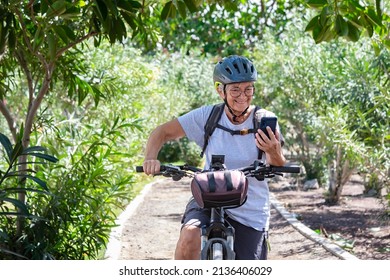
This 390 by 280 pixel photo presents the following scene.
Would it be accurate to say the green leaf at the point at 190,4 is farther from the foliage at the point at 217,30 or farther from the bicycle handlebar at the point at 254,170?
the foliage at the point at 217,30

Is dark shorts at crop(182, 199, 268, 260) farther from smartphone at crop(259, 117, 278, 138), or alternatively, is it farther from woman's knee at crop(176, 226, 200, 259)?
smartphone at crop(259, 117, 278, 138)

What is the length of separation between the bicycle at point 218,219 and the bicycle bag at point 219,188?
66 millimetres

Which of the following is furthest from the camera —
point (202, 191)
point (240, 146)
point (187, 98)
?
point (187, 98)

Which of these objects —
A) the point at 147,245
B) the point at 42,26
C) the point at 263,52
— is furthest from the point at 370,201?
the point at 42,26

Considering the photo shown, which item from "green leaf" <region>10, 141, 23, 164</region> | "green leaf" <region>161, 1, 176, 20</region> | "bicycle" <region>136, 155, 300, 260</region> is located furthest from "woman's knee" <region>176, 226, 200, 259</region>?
"green leaf" <region>161, 1, 176, 20</region>

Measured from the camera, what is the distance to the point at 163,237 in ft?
35.4

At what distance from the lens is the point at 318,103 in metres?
13.4

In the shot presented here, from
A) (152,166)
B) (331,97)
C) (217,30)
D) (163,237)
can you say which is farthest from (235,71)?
(217,30)

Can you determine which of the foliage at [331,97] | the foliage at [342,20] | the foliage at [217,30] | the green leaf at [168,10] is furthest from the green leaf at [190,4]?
the foliage at [217,30]

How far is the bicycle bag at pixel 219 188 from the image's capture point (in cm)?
385

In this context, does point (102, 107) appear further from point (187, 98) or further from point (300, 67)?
point (187, 98)

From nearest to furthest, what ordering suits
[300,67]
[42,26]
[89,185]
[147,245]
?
[42,26] → [89,185] → [147,245] → [300,67]

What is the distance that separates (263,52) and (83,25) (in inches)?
458

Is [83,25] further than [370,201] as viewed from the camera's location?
No
